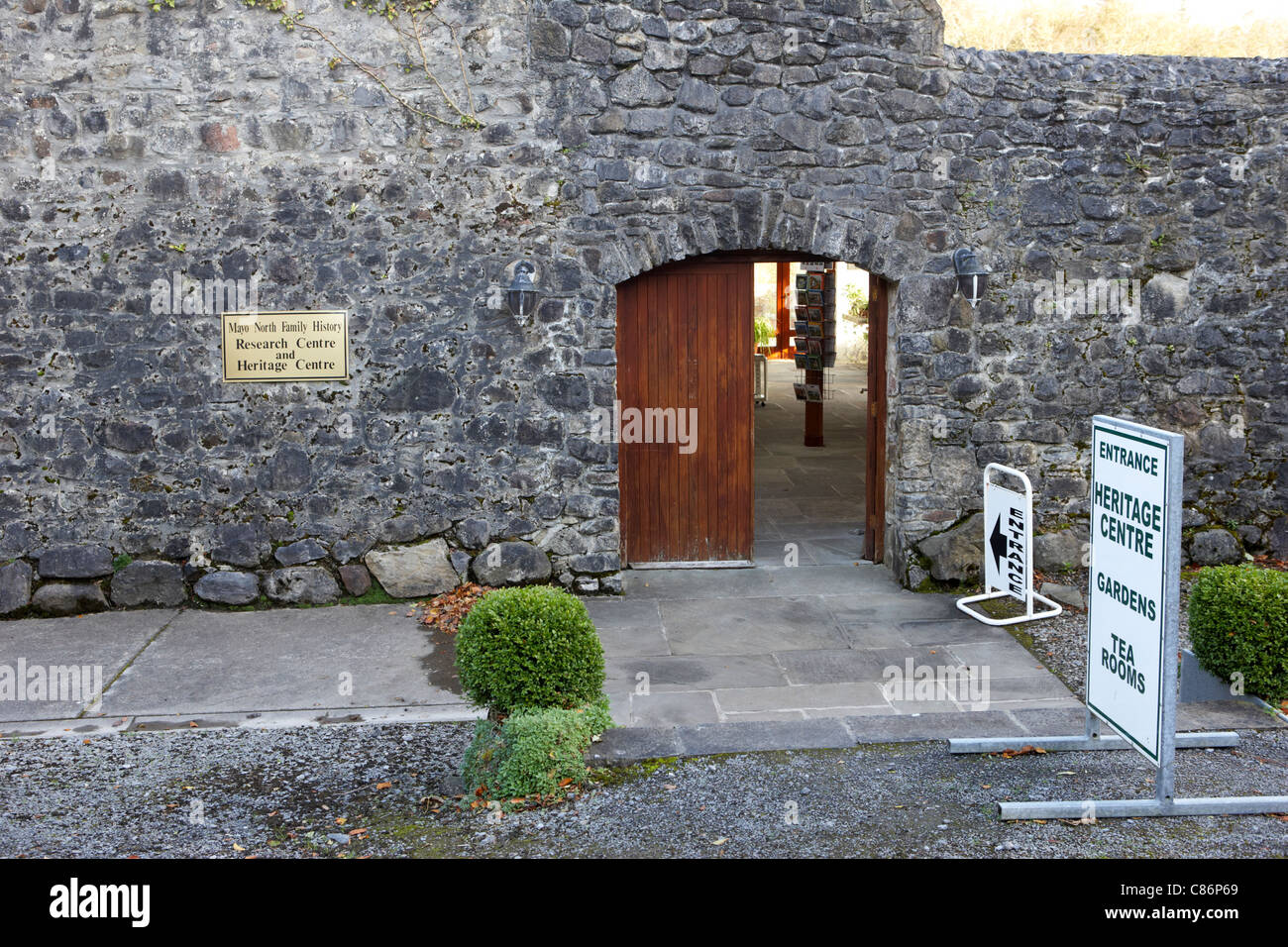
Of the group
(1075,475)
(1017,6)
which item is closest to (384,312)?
(1075,475)

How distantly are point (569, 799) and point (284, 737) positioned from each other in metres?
1.74

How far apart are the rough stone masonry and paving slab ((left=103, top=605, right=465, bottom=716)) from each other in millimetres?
342

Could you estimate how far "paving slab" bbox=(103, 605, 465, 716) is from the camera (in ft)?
21.6

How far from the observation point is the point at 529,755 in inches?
208

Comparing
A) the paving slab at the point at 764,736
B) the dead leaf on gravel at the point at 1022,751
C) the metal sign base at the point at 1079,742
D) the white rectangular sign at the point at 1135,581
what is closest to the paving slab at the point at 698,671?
the paving slab at the point at 764,736

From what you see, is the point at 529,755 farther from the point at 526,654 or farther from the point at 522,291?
the point at 522,291

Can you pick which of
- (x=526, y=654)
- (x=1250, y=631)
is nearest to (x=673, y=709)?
(x=526, y=654)

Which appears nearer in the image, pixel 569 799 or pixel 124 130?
pixel 569 799

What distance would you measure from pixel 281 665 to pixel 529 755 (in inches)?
98.9

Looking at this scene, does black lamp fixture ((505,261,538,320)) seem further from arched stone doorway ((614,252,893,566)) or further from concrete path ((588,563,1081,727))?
concrete path ((588,563,1081,727))

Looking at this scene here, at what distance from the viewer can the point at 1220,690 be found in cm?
639

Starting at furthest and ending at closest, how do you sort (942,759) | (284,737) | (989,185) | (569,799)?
(989,185), (284,737), (942,759), (569,799)

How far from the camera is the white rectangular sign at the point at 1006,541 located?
780cm

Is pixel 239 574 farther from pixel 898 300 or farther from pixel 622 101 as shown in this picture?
pixel 898 300
